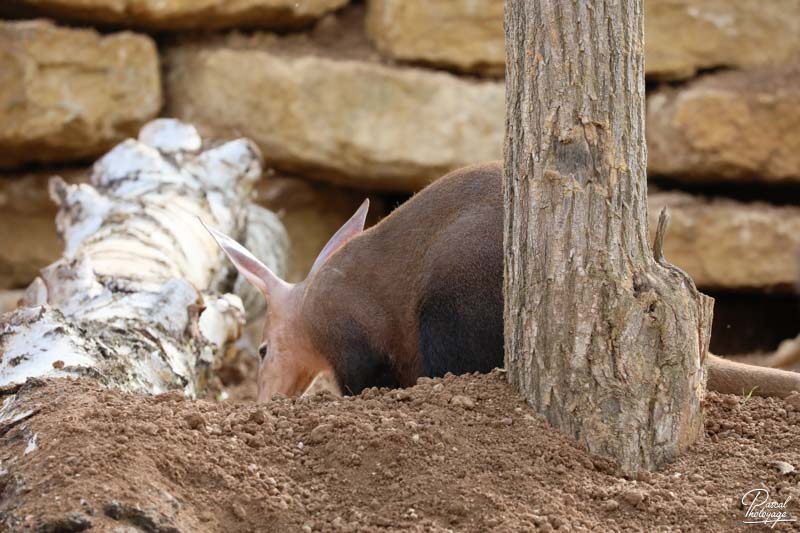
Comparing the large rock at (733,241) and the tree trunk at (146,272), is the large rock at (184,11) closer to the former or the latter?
the tree trunk at (146,272)

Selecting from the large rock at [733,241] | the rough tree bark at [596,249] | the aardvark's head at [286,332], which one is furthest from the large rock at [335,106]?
the rough tree bark at [596,249]

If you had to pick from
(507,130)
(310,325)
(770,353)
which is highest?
(507,130)

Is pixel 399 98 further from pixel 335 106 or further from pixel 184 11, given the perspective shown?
pixel 184 11

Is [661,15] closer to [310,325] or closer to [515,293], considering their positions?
[310,325]

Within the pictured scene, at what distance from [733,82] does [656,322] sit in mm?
4578

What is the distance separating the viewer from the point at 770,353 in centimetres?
684

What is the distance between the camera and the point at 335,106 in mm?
6680

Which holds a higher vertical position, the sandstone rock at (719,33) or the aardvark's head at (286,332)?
the sandstone rock at (719,33)

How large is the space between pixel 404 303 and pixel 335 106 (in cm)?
319

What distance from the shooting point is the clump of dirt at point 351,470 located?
2131 millimetres

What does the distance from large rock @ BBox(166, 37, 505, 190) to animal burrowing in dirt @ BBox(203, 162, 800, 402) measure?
8.39ft

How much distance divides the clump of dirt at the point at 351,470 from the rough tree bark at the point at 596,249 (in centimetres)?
11

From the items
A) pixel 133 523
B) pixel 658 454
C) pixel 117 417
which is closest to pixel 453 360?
pixel 658 454

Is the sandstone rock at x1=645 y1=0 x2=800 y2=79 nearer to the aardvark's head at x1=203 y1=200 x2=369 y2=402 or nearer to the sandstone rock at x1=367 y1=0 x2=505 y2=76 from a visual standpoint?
the sandstone rock at x1=367 y1=0 x2=505 y2=76
